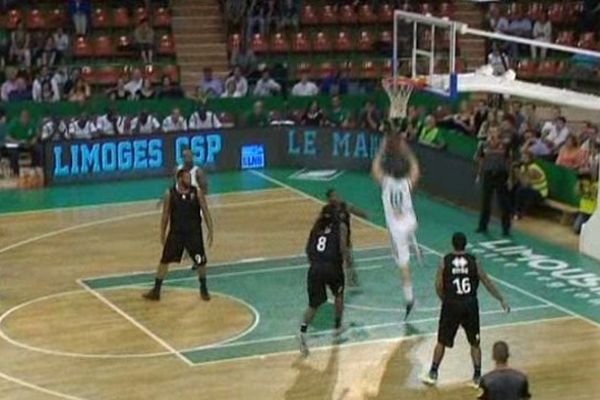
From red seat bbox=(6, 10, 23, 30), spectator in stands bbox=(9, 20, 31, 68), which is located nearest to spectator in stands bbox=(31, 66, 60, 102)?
spectator in stands bbox=(9, 20, 31, 68)

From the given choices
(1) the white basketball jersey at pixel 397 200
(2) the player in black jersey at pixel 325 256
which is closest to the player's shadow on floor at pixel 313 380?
(2) the player in black jersey at pixel 325 256

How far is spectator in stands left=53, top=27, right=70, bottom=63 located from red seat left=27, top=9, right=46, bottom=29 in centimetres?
78

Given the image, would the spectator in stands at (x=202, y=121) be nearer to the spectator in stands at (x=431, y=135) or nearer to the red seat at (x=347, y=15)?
the spectator in stands at (x=431, y=135)

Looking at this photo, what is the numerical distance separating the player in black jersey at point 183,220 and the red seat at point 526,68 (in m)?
13.6

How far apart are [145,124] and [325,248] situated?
39.0 ft

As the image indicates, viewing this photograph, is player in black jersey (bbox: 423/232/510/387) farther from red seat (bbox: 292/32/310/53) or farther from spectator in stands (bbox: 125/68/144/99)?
red seat (bbox: 292/32/310/53)

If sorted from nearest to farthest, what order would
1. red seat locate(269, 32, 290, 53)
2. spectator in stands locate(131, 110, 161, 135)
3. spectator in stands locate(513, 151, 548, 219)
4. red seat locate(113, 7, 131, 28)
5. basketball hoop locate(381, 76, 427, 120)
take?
spectator in stands locate(513, 151, 548, 219) < basketball hoop locate(381, 76, 427, 120) < spectator in stands locate(131, 110, 161, 135) < red seat locate(113, 7, 131, 28) < red seat locate(269, 32, 290, 53)

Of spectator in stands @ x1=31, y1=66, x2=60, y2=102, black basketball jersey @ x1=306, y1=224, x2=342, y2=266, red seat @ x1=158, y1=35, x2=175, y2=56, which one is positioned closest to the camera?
black basketball jersey @ x1=306, y1=224, x2=342, y2=266

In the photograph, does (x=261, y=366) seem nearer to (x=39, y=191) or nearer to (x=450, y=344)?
(x=450, y=344)

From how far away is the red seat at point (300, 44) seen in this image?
106ft

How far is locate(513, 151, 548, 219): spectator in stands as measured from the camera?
22.9 meters

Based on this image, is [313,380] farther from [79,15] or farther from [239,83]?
[79,15]

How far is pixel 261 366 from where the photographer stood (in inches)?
621

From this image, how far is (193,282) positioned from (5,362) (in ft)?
12.9
